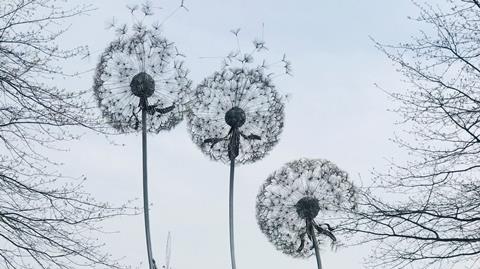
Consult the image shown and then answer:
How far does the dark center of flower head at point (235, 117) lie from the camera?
18281mm

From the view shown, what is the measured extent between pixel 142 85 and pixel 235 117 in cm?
238

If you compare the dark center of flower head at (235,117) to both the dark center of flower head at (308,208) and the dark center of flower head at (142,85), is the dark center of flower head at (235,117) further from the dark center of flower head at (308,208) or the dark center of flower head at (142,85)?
the dark center of flower head at (308,208)

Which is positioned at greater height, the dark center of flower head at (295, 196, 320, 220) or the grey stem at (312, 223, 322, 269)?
the dark center of flower head at (295, 196, 320, 220)

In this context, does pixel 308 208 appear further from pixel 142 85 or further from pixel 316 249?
pixel 142 85

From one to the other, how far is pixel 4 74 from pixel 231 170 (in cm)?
825

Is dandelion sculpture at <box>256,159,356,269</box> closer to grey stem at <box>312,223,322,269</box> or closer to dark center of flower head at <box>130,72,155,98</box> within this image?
grey stem at <box>312,223,322,269</box>

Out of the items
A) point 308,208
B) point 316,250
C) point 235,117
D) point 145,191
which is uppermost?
point 235,117

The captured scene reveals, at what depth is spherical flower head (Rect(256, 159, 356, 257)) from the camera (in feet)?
65.5

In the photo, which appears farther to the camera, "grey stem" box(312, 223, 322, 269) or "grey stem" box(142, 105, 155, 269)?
"grey stem" box(312, 223, 322, 269)

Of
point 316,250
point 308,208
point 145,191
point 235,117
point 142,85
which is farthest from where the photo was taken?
point 308,208

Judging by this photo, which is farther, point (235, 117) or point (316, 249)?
point (316, 249)

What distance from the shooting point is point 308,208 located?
19.9 meters

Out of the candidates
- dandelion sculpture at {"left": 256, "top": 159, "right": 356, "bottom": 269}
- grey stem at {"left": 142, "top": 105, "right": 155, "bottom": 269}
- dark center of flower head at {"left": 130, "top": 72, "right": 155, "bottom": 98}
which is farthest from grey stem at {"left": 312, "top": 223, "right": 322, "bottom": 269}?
dark center of flower head at {"left": 130, "top": 72, "right": 155, "bottom": 98}

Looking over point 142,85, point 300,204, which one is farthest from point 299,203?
point 142,85
